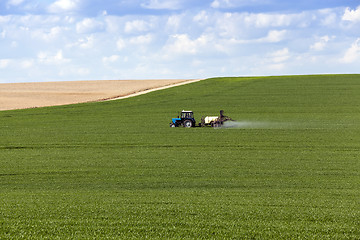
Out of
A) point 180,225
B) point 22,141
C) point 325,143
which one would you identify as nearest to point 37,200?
point 180,225

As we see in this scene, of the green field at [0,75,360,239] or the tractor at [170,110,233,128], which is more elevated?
the tractor at [170,110,233,128]

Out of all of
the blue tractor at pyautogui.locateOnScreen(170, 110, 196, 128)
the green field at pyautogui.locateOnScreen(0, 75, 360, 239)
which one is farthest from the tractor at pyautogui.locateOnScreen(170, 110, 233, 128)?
the green field at pyautogui.locateOnScreen(0, 75, 360, 239)

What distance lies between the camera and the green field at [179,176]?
1042 cm

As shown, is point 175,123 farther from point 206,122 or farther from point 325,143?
point 325,143

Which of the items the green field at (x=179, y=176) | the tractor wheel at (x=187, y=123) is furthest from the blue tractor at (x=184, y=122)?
the green field at (x=179, y=176)

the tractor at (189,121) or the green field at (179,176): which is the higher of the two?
the tractor at (189,121)

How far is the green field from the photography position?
1042 cm

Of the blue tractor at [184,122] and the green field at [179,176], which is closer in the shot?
→ the green field at [179,176]

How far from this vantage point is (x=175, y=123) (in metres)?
31.6

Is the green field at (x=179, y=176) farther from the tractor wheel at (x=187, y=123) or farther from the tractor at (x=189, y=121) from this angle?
the tractor wheel at (x=187, y=123)

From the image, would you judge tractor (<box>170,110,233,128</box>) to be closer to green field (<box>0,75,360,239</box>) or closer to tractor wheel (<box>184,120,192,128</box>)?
tractor wheel (<box>184,120,192,128</box>)

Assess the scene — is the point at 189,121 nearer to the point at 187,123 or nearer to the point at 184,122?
the point at 187,123

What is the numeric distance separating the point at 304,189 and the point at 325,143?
10.5m

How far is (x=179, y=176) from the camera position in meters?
16.7
